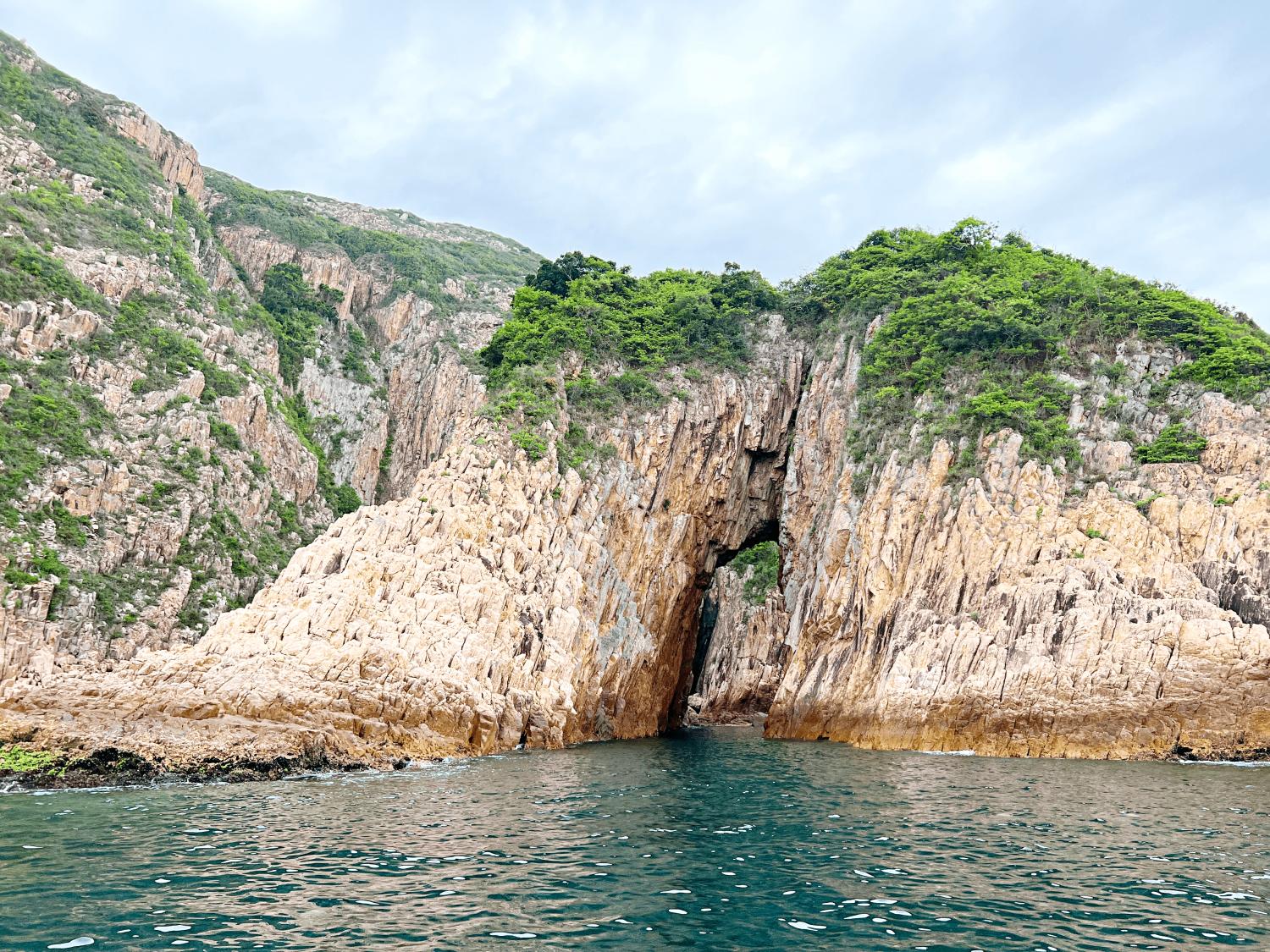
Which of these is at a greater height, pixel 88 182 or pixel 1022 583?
pixel 88 182

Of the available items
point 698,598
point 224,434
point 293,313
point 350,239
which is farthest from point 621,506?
point 350,239

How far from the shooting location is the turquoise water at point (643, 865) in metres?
10.7

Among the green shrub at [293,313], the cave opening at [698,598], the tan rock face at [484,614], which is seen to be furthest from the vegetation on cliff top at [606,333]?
the green shrub at [293,313]

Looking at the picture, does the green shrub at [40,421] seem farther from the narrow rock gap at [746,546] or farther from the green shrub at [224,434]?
the narrow rock gap at [746,546]

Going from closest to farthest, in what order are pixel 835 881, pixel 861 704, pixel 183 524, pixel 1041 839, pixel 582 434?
pixel 835 881 → pixel 1041 839 → pixel 861 704 → pixel 183 524 → pixel 582 434

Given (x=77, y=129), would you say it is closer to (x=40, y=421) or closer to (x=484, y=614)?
(x=40, y=421)

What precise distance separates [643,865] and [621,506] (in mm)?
33640

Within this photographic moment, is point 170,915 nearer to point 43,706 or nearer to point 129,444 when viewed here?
point 43,706

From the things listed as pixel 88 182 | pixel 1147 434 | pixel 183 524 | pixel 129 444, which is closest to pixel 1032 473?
pixel 1147 434

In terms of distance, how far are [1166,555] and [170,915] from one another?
115 ft

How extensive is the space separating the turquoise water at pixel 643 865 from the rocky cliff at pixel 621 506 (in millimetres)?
7531

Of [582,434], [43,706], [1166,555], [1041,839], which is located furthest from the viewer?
[582,434]

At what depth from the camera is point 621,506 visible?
156 ft

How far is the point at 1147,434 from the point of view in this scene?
38.8 m
